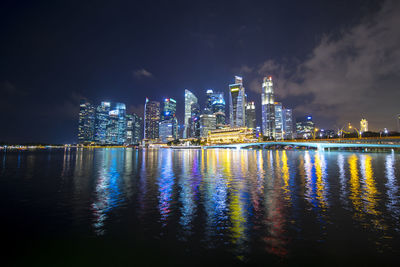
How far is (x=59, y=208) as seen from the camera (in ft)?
46.0

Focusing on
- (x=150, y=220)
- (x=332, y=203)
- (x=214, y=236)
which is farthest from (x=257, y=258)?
(x=332, y=203)

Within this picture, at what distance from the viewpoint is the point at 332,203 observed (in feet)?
48.0

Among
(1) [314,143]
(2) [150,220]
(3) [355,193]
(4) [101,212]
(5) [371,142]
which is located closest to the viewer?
(2) [150,220]

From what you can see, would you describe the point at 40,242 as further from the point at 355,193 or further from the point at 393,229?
the point at 355,193

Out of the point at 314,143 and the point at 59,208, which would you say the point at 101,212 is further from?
the point at 314,143

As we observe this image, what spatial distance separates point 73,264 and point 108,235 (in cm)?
231

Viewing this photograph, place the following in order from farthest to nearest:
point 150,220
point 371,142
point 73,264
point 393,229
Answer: point 371,142 → point 150,220 → point 393,229 → point 73,264

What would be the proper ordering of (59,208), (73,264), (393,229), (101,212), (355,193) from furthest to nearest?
1. (355,193)
2. (59,208)
3. (101,212)
4. (393,229)
5. (73,264)

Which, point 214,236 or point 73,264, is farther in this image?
point 214,236

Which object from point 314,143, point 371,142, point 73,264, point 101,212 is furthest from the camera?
point 314,143

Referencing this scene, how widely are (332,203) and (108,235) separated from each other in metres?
14.2

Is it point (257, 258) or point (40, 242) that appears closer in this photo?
point (257, 258)

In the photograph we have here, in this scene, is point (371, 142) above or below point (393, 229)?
above

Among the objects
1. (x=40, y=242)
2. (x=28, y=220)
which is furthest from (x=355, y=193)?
(x=28, y=220)
